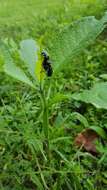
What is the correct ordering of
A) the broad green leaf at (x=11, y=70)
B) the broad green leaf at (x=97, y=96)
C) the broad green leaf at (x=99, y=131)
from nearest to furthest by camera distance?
the broad green leaf at (x=97, y=96)
the broad green leaf at (x=11, y=70)
the broad green leaf at (x=99, y=131)

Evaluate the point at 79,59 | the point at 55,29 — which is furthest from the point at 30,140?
the point at 55,29

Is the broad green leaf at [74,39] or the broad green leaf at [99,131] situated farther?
the broad green leaf at [99,131]

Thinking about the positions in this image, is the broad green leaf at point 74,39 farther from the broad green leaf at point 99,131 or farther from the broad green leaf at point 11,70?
the broad green leaf at point 99,131

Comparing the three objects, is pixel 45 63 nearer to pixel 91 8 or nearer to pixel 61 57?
pixel 61 57

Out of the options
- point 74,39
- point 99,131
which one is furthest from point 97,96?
point 99,131

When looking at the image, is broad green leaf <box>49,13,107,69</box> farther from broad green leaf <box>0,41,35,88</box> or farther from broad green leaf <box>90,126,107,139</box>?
broad green leaf <box>90,126,107,139</box>

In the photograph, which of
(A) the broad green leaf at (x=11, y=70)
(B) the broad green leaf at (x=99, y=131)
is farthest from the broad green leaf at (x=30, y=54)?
(B) the broad green leaf at (x=99, y=131)

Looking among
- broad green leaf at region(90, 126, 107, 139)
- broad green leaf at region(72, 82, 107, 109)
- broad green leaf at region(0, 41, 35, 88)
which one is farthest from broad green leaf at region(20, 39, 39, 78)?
broad green leaf at region(90, 126, 107, 139)
